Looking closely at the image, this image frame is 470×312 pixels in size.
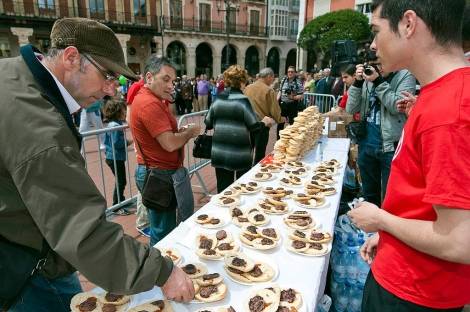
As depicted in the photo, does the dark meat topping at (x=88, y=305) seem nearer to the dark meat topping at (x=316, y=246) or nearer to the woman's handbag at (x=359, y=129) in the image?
the dark meat topping at (x=316, y=246)

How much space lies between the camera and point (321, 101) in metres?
9.48

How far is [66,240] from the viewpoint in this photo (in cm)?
107

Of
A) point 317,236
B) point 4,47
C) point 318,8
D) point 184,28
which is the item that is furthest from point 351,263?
point 318,8

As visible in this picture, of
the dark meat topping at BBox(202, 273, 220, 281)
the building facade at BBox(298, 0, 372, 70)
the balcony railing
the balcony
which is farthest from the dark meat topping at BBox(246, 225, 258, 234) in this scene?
the building facade at BBox(298, 0, 372, 70)

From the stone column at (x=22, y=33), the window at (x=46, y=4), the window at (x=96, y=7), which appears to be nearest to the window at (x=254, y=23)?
the window at (x=96, y=7)

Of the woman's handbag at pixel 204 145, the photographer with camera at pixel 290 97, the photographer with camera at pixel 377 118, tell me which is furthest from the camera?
the photographer with camera at pixel 290 97

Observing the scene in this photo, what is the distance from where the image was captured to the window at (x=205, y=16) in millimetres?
34938

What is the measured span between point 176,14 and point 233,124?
3300cm

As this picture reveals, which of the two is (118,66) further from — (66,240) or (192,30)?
(192,30)

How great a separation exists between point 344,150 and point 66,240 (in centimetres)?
403

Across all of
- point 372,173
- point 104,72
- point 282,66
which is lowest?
point 372,173

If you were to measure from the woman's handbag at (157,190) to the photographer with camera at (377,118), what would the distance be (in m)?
2.35

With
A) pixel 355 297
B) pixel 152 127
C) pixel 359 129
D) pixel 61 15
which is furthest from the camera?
pixel 61 15

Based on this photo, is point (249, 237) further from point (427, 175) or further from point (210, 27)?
point (210, 27)
